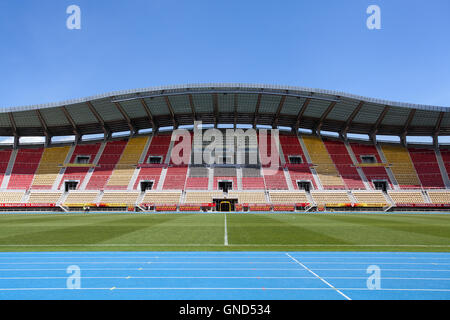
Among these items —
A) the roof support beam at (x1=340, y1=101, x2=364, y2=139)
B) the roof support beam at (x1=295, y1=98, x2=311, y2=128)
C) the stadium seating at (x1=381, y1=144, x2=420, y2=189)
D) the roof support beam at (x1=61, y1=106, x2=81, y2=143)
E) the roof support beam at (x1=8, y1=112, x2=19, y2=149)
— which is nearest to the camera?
the roof support beam at (x1=295, y1=98, x2=311, y2=128)

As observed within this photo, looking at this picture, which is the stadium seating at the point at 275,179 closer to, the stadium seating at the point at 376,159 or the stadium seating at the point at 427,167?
the stadium seating at the point at 376,159

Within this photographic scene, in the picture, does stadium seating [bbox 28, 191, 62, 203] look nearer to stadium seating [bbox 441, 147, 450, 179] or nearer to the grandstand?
the grandstand

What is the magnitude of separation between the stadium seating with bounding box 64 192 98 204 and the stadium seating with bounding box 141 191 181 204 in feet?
26.0

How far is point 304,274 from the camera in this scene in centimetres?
632

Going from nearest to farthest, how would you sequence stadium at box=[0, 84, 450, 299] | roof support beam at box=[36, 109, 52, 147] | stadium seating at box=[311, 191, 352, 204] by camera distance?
stadium at box=[0, 84, 450, 299]
stadium seating at box=[311, 191, 352, 204]
roof support beam at box=[36, 109, 52, 147]

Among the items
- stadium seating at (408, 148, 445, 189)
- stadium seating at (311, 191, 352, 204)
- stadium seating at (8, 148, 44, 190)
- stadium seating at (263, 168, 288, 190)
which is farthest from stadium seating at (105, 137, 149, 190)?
stadium seating at (408, 148, 445, 189)

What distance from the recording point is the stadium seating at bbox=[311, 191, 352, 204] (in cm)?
4140

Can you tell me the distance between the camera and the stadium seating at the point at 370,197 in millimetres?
41594

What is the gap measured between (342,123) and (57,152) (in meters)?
52.9

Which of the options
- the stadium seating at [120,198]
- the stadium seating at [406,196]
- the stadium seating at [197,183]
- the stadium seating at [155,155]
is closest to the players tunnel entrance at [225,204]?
the stadium seating at [197,183]

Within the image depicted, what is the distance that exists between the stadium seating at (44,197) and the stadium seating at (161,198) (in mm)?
13606

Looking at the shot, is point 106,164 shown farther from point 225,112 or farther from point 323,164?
point 323,164

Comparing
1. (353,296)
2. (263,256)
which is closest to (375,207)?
(263,256)

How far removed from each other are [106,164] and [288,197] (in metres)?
32.0
